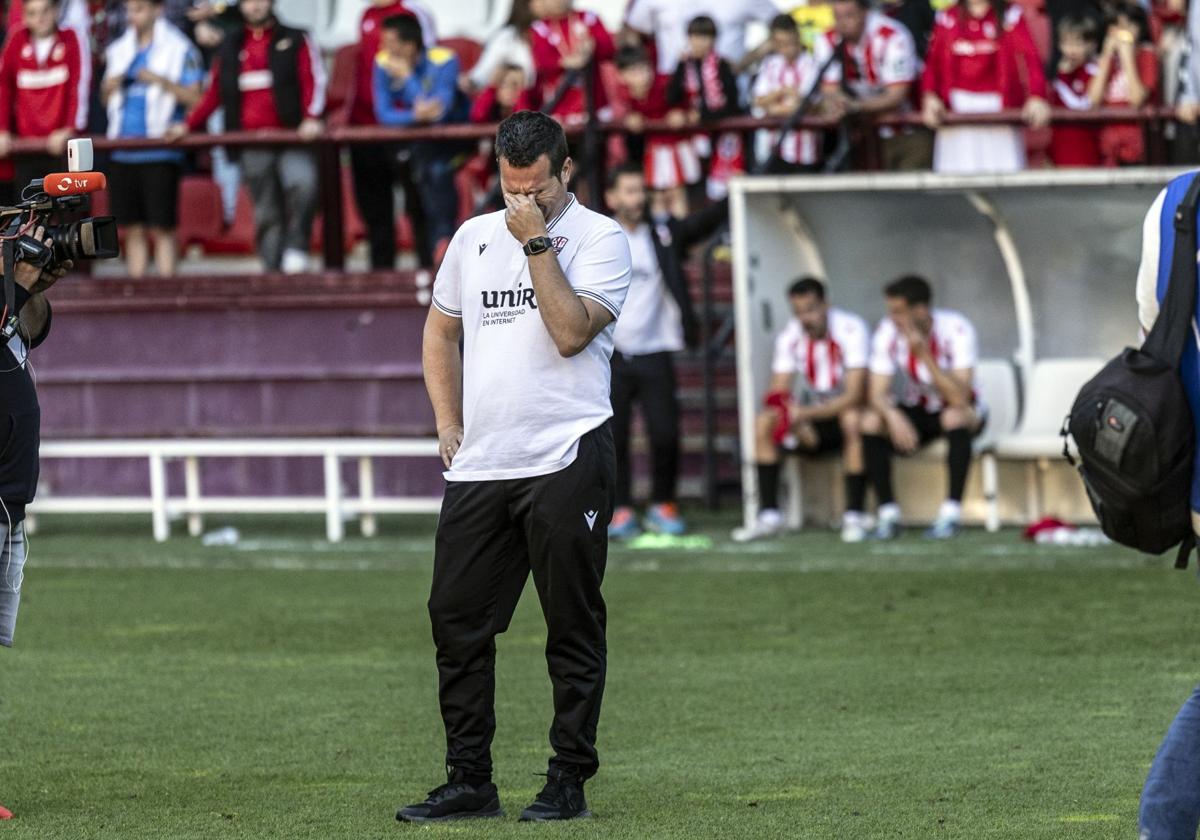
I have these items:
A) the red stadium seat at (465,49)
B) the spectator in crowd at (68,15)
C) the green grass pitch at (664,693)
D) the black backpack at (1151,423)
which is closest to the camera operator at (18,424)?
the green grass pitch at (664,693)

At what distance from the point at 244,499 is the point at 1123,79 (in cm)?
→ 606

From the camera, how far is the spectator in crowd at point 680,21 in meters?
15.6

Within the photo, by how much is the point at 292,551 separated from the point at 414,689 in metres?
4.63

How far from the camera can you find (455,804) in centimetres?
614

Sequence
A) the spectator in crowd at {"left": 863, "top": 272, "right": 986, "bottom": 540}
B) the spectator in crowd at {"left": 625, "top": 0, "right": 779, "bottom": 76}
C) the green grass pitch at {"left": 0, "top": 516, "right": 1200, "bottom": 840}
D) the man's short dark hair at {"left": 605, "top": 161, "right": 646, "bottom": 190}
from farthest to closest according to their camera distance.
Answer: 1. the spectator in crowd at {"left": 625, "top": 0, "right": 779, "bottom": 76}
2. the spectator in crowd at {"left": 863, "top": 272, "right": 986, "bottom": 540}
3. the man's short dark hair at {"left": 605, "top": 161, "right": 646, "bottom": 190}
4. the green grass pitch at {"left": 0, "top": 516, "right": 1200, "bottom": 840}

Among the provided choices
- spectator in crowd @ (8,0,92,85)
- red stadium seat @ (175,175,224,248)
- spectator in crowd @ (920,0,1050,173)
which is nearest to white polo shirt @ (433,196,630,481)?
spectator in crowd @ (920,0,1050,173)

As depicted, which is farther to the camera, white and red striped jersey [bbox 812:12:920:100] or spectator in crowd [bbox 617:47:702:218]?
spectator in crowd [bbox 617:47:702:218]

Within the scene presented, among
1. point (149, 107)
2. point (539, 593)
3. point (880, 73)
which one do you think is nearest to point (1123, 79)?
point (880, 73)

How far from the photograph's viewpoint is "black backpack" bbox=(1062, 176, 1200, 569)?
4691 millimetres

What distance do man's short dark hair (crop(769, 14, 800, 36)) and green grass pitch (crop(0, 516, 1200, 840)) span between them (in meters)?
3.46

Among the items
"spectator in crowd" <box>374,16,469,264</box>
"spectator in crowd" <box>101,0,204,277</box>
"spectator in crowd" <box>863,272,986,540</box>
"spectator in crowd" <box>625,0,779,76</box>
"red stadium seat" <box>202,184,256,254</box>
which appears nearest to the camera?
"spectator in crowd" <box>863,272,986,540</box>

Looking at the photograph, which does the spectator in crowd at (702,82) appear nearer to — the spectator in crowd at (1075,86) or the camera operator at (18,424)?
the spectator in crowd at (1075,86)

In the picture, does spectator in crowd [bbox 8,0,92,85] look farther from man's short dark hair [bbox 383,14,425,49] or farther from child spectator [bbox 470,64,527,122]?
child spectator [bbox 470,64,527,122]

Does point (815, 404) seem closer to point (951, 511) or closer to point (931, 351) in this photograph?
point (931, 351)
